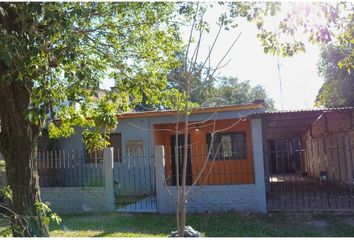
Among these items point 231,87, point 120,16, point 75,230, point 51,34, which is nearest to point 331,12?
point 51,34

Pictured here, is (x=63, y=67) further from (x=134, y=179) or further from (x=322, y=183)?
(x=322, y=183)

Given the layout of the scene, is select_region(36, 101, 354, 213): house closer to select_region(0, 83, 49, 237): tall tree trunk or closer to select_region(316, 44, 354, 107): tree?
select_region(316, 44, 354, 107): tree

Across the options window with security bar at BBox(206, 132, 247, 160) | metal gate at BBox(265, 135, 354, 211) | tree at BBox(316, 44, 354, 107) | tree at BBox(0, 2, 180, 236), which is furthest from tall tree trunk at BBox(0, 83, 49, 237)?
tree at BBox(316, 44, 354, 107)

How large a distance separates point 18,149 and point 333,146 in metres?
13.3

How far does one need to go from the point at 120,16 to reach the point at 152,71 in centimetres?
133

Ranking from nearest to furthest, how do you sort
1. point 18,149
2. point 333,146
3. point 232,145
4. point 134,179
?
point 18,149 < point 232,145 < point 134,179 < point 333,146

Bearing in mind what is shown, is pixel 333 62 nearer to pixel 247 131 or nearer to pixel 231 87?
pixel 247 131

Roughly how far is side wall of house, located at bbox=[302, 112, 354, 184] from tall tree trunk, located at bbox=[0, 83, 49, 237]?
9.14 meters

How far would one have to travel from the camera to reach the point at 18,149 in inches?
233


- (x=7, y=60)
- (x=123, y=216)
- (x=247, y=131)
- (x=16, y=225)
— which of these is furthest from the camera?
(x=247, y=131)

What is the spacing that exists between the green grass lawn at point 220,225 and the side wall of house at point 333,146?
3.31 metres

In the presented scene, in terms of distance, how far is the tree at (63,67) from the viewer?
4754 mm

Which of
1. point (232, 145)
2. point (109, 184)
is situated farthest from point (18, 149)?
point (232, 145)

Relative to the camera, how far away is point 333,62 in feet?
64.9
